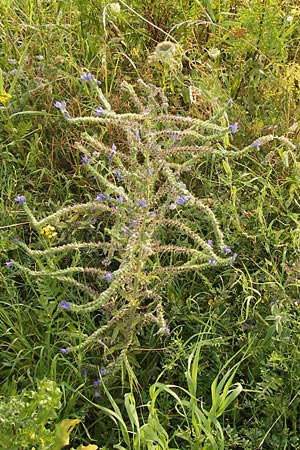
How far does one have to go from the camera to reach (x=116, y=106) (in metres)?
2.91

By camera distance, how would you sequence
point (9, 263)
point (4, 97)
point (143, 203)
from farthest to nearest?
point (4, 97)
point (9, 263)
point (143, 203)

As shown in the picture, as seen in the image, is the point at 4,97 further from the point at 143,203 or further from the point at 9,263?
the point at 143,203

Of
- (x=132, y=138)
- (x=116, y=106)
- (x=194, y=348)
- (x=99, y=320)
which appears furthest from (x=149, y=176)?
(x=116, y=106)

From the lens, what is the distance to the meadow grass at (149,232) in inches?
77.0

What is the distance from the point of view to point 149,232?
2.00 meters

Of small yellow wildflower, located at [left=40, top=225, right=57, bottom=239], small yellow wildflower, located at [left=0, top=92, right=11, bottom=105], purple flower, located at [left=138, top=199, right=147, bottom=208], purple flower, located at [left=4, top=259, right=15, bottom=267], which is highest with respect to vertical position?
purple flower, located at [left=138, top=199, right=147, bottom=208]

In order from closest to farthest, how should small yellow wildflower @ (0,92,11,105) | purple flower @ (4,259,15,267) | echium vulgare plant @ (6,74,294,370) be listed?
echium vulgare plant @ (6,74,294,370) < purple flower @ (4,259,15,267) < small yellow wildflower @ (0,92,11,105)

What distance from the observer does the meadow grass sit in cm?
196

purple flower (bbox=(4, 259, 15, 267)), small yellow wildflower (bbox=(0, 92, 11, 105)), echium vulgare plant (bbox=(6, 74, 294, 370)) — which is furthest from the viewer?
small yellow wildflower (bbox=(0, 92, 11, 105))

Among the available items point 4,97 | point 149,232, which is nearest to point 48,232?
point 149,232

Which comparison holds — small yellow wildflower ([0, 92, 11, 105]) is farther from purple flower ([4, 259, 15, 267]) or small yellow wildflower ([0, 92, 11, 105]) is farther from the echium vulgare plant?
purple flower ([4, 259, 15, 267])

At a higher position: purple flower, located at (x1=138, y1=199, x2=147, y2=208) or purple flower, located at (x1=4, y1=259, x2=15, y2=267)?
purple flower, located at (x1=138, y1=199, x2=147, y2=208)

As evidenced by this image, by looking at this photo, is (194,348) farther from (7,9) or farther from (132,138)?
(7,9)

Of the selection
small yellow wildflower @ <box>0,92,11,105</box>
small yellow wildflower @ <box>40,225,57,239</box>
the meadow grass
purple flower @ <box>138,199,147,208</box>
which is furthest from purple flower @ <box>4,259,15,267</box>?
small yellow wildflower @ <box>0,92,11,105</box>
